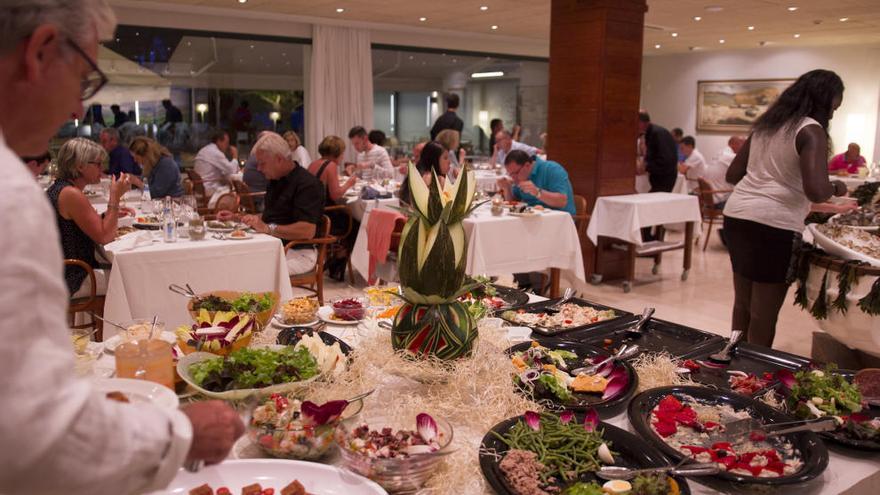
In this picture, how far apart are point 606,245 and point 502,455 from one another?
16.5ft

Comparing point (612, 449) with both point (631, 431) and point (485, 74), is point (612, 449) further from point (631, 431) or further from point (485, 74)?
point (485, 74)

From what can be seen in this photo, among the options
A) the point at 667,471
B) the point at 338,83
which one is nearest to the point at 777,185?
the point at 667,471

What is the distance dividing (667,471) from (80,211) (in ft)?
10.4

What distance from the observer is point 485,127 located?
13.5 meters

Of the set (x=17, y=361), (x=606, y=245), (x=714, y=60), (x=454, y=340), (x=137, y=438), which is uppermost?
(x=714, y=60)

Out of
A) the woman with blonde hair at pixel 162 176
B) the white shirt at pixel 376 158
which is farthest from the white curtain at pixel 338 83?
the woman with blonde hair at pixel 162 176

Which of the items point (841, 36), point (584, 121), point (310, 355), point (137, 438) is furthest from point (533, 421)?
point (841, 36)

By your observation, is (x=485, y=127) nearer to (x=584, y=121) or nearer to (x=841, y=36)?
(x=841, y=36)

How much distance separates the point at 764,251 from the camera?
330cm

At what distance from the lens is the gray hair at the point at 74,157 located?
366cm

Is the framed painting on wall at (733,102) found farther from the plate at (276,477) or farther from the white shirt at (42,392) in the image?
the white shirt at (42,392)

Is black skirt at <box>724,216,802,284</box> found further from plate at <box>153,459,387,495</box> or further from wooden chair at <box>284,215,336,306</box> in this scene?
plate at <box>153,459,387,495</box>

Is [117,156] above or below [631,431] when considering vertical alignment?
above

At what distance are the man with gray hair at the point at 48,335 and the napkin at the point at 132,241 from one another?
9.76 feet
